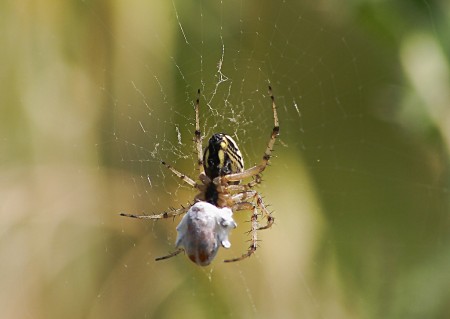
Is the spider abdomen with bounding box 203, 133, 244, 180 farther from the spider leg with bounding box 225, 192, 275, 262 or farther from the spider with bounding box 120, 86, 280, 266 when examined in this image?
the spider leg with bounding box 225, 192, 275, 262

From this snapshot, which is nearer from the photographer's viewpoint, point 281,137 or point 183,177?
point 183,177

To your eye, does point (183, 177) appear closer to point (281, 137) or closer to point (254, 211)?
point (254, 211)

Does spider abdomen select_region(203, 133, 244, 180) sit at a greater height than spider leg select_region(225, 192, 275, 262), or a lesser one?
greater

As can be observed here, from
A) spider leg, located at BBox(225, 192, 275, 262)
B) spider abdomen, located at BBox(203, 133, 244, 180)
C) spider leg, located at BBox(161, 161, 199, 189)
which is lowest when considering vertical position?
spider leg, located at BBox(225, 192, 275, 262)

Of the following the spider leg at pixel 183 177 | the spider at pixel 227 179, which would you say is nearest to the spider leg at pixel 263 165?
the spider at pixel 227 179

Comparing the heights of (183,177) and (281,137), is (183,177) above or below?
below

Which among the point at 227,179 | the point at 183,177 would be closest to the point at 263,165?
the point at 227,179

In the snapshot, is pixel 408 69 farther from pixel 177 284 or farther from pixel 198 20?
pixel 177 284

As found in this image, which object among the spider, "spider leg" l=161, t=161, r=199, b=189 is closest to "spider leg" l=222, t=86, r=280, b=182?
the spider

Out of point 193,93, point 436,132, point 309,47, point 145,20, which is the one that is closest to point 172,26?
point 145,20
